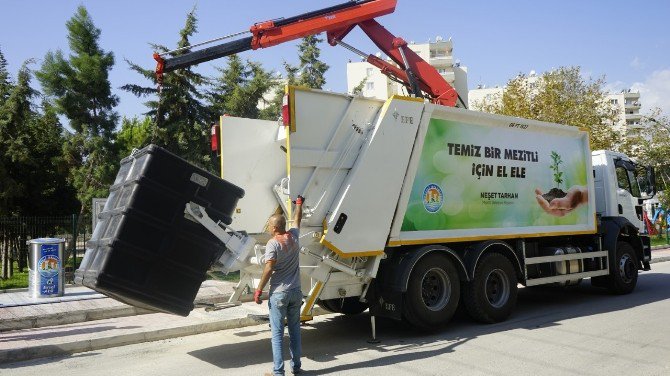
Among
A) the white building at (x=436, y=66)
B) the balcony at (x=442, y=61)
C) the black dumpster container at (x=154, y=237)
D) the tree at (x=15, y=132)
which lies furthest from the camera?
the balcony at (x=442, y=61)

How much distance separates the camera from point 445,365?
5883mm

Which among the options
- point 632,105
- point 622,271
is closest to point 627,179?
point 622,271

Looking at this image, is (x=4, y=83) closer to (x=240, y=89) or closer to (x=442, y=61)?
(x=240, y=89)

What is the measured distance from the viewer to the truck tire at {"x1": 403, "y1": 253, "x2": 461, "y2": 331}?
23.2 feet

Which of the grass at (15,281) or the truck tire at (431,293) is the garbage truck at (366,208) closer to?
the truck tire at (431,293)

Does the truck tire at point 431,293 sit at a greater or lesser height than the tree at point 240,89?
lesser

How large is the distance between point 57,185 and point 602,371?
62.2 feet

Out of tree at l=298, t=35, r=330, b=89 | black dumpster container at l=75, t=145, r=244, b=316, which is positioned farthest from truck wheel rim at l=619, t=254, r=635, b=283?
tree at l=298, t=35, r=330, b=89

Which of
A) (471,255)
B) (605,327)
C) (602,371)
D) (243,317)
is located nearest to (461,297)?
(471,255)

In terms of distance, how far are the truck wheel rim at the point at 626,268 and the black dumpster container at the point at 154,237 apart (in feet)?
25.7

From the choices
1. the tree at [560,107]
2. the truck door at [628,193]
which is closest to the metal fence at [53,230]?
the truck door at [628,193]

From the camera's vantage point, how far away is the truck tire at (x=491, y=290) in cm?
779

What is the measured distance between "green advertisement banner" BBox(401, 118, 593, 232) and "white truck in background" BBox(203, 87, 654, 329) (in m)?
0.02

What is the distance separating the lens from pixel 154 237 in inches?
226
